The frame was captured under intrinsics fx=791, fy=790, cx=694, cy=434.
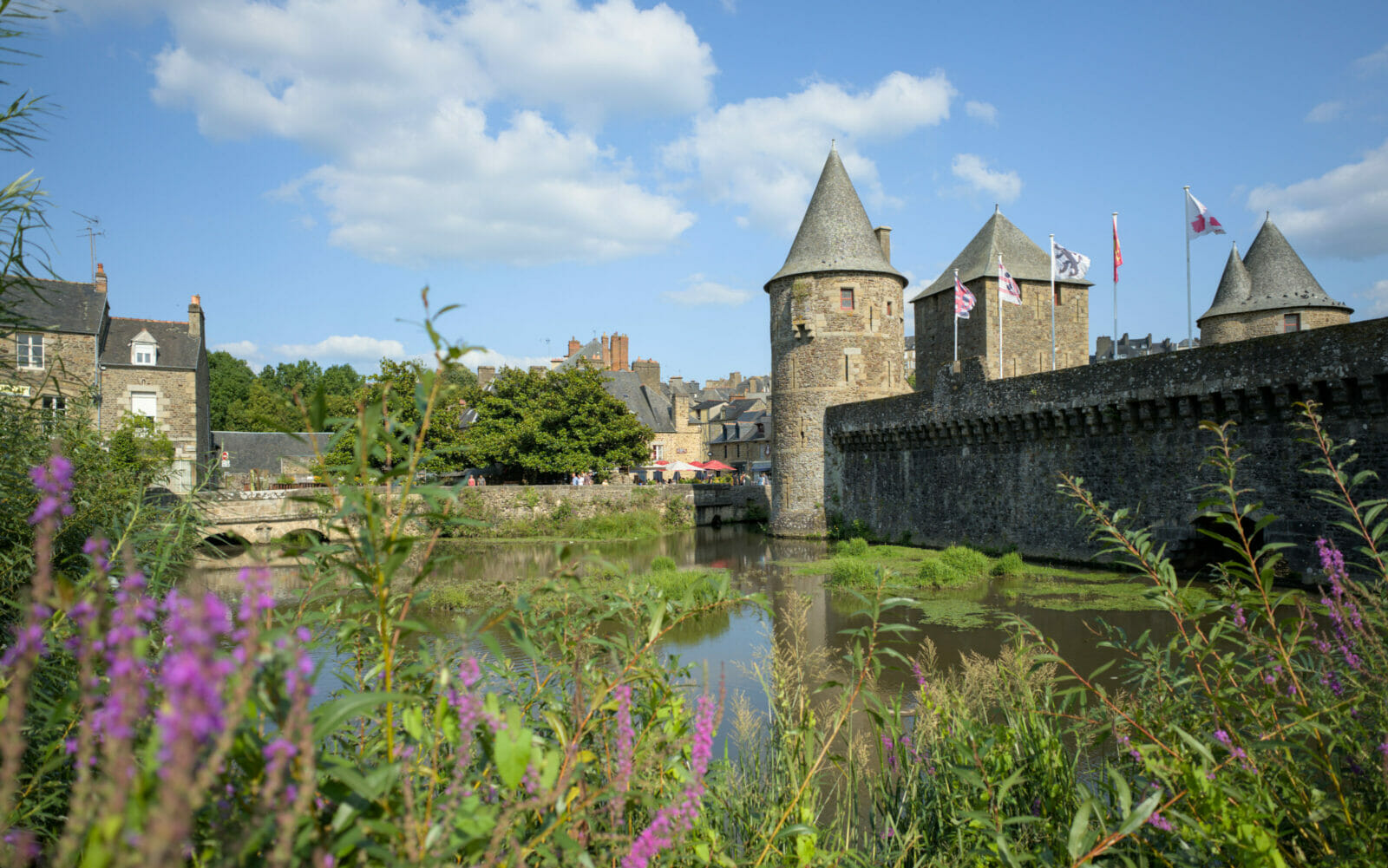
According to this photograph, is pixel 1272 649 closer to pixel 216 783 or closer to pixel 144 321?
pixel 216 783

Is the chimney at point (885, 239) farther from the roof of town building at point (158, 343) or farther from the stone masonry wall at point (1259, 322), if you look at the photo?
the roof of town building at point (158, 343)

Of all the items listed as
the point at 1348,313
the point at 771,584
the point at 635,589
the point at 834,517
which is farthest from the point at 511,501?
the point at 1348,313

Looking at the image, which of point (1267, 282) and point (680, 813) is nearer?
point (680, 813)

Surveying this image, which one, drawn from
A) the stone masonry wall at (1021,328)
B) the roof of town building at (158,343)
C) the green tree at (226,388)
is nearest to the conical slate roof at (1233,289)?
the stone masonry wall at (1021,328)

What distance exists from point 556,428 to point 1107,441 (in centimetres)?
2484

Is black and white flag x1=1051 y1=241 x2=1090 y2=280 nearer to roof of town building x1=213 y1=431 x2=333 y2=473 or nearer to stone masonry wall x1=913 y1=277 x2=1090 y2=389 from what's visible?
stone masonry wall x1=913 y1=277 x2=1090 y2=389

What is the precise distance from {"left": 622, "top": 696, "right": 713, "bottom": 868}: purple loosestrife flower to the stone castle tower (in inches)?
971

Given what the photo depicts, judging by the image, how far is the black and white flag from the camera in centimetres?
2369

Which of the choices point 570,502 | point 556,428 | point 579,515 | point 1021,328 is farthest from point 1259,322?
point 556,428

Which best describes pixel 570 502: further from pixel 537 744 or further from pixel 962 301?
pixel 537 744

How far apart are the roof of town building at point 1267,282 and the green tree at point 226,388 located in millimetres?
56139

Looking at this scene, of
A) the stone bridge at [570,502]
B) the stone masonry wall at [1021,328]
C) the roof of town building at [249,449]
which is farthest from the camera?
the roof of town building at [249,449]

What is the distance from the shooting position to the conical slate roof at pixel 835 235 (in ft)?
85.0

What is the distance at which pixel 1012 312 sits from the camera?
1209 inches
